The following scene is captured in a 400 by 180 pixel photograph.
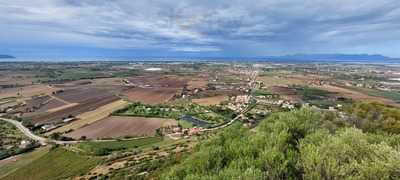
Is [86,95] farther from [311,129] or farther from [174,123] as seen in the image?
[311,129]

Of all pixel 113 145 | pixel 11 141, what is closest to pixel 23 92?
pixel 11 141

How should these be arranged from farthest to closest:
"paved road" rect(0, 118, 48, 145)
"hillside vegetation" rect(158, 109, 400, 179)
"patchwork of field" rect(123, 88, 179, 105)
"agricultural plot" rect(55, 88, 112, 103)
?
"agricultural plot" rect(55, 88, 112, 103) < "patchwork of field" rect(123, 88, 179, 105) < "paved road" rect(0, 118, 48, 145) < "hillside vegetation" rect(158, 109, 400, 179)

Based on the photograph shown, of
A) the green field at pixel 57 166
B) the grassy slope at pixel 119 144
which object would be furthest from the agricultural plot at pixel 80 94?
the green field at pixel 57 166

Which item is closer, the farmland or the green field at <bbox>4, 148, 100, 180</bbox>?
the farmland

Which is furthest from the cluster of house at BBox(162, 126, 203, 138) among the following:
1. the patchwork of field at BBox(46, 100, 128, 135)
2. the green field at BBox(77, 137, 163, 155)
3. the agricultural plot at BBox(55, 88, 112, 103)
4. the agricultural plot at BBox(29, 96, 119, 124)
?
the agricultural plot at BBox(55, 88, 112, 103)

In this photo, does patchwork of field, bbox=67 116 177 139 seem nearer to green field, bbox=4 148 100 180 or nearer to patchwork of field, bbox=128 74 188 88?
green field, bbox=4 148 100 180

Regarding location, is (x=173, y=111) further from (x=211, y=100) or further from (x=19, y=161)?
(x=19, y=161)
